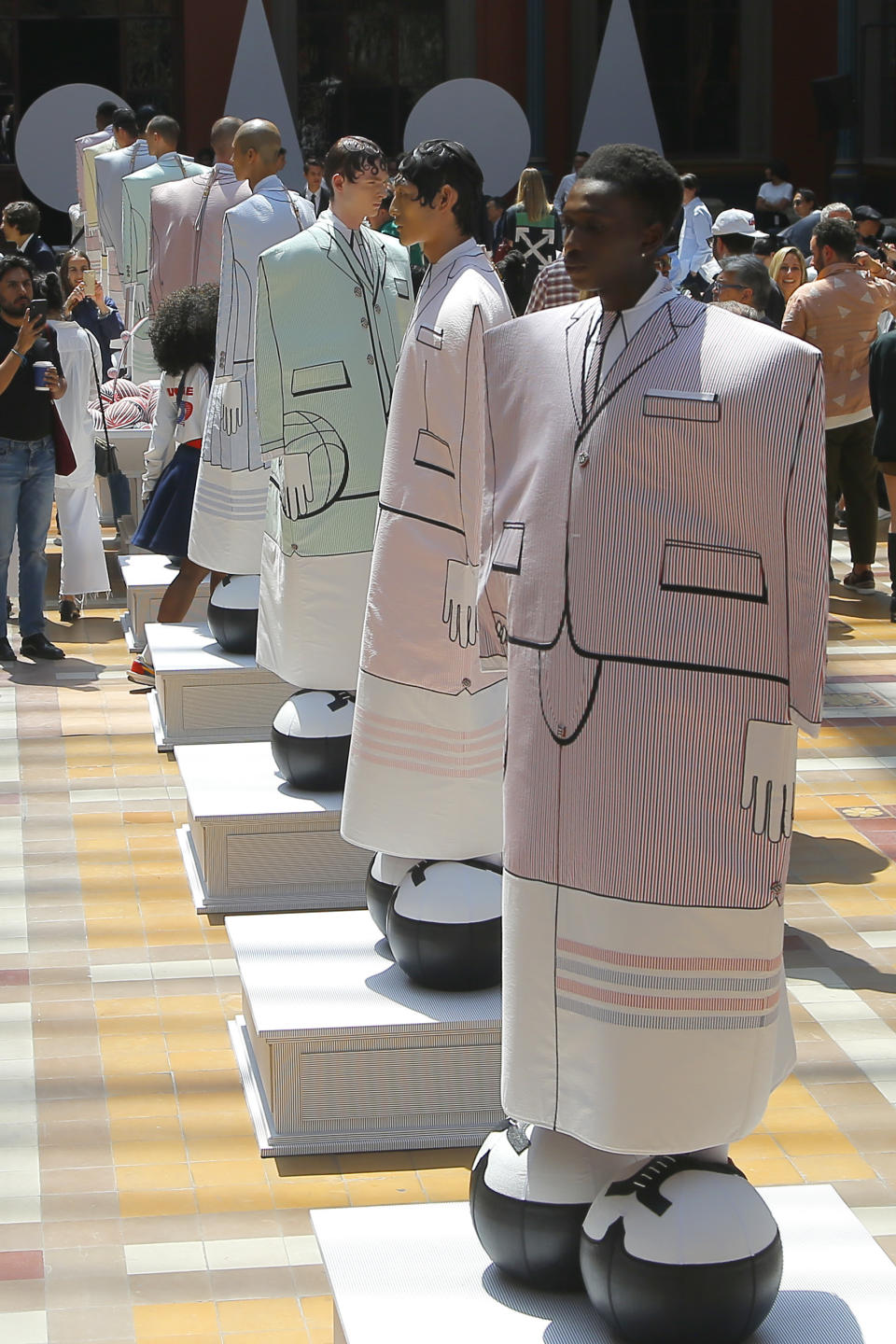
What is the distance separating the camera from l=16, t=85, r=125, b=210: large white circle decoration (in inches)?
536

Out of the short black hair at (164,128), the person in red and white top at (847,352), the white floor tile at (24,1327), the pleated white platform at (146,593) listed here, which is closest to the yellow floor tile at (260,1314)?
the white floor tile at (24,1327)

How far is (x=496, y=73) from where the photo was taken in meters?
18.5

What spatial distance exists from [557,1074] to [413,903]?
1243 mm

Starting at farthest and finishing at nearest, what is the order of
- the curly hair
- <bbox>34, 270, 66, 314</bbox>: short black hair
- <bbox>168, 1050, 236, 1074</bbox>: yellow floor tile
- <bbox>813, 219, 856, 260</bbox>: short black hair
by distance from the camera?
<bbox>34, 270, 66, 314</bbox>: short black hair → <bbox>813, 219, 856, 260</bbox>: short black hair → the curly hair → <bbox>168, 1050, 236, 1074</bbox>: yellow floor tile

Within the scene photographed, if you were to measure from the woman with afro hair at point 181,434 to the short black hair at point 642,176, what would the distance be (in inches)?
162

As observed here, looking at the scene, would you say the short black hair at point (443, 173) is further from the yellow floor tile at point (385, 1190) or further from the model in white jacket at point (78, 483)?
the model in white jacket at point (78, 483)

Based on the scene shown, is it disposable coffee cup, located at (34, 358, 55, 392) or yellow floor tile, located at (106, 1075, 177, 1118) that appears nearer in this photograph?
yellow floor tile, located at (106, 1075, 177, 1118)

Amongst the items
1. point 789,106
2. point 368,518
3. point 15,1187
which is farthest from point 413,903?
point 789,106

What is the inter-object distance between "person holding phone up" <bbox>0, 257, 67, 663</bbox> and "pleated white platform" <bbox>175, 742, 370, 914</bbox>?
264 cm

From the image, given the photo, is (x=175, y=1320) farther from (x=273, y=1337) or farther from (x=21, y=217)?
(x=21, y=217)

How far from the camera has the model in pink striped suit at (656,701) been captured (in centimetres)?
239

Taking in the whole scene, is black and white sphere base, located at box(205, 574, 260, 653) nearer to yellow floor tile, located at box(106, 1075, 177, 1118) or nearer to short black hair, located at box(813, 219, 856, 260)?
yellow floor tile, located at box(106, 1075, 177, 1118)

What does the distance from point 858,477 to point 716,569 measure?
647 cm

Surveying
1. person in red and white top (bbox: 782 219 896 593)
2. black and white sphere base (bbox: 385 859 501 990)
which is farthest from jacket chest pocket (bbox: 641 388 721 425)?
person in red and white top (bbox: 782 219 896 593)
